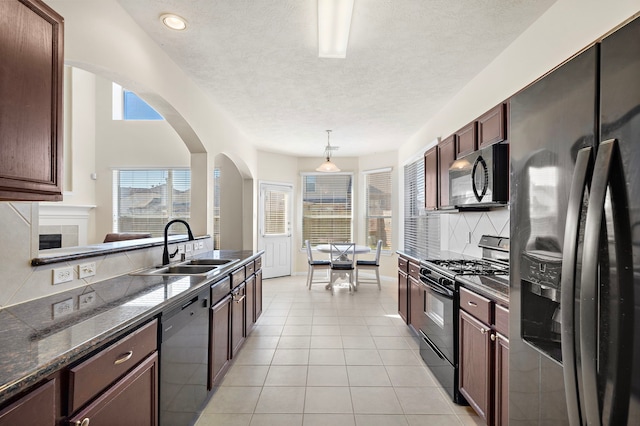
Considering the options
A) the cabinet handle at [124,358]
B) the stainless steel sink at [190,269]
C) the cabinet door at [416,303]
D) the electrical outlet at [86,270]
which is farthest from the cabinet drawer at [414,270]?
the electrical outlet at [86,270]

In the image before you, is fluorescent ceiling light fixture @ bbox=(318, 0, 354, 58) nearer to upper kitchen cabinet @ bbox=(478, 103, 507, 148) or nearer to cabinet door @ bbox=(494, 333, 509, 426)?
upper kitchen cabinet @ bbox=(478, 103, 507, 148)

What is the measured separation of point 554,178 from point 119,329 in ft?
5.24

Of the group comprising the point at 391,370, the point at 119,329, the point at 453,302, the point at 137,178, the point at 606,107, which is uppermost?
the point at 137,178

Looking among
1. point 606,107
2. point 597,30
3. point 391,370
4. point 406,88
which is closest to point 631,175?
point 606,107

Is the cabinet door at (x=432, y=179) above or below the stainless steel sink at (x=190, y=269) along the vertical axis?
above

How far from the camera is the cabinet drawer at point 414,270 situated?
10.1ft

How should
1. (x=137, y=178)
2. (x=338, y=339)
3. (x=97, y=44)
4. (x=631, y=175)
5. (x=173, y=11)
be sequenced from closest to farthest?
(x=631, y=175) < (x=97, y=44) < (x=173, y=11) < (x=338, y=339) < (x=137, y=178)

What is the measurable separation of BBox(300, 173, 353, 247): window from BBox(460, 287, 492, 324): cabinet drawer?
4913 mm

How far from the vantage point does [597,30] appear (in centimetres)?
168

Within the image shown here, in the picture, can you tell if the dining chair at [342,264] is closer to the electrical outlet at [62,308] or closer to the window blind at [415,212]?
the window blind at [415,212]

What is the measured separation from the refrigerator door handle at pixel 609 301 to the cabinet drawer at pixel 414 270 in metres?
2.34

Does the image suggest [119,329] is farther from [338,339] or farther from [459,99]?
[459,99]

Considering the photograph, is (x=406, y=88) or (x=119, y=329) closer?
(x=119, y=329)

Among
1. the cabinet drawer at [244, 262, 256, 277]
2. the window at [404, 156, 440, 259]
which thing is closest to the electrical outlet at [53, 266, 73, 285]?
the cabinet drawer at [244, 262, 256, 277]
